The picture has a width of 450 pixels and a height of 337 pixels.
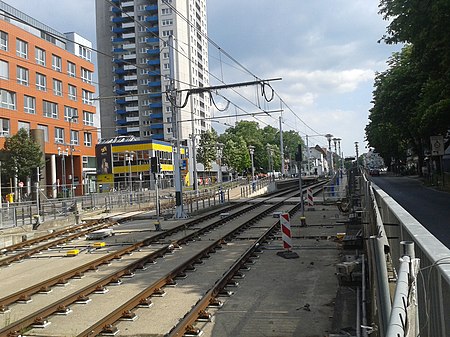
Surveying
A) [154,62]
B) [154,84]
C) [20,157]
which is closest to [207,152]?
[154,84]

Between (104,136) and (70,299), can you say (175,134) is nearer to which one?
(70,299)

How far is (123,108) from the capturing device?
109 metres

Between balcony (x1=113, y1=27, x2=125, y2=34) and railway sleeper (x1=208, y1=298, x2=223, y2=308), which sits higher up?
balcony (x1=113, y1=27, x2=125, y2=34)

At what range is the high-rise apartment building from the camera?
335ft

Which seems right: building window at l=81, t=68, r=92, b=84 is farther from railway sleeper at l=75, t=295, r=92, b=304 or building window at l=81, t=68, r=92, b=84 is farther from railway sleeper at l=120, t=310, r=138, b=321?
railway sleeper at l=120, t=310, r=138, b=321

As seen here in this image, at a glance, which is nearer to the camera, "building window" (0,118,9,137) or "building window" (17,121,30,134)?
"building window" (0,118,9,137)

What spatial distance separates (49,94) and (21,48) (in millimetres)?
6039

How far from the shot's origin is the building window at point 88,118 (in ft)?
197

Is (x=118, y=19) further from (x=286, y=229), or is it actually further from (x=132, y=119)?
(x=286, y=229)

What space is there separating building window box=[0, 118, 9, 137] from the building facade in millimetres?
55158

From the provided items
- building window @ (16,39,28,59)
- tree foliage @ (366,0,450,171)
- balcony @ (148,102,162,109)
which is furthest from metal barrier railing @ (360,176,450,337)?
balcony @ (148,102,162,109)

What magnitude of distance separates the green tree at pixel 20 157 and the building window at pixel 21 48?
11883 mm

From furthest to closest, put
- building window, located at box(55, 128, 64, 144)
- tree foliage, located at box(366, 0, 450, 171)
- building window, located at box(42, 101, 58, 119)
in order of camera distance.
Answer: building window, located at box(55, 128, 64, 144) < building window, located at box(42, 101, 58, 119) < tree foliage, located at box(366, 0, 450, 171)

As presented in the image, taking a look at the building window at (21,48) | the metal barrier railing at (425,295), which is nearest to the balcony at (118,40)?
the building window at (21,48)
